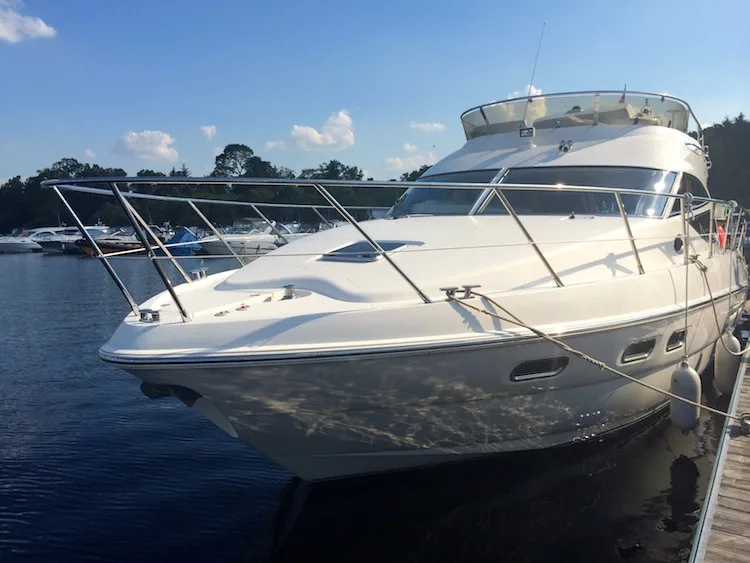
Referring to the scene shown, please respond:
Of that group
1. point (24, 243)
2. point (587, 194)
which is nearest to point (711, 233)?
point (587, 194)

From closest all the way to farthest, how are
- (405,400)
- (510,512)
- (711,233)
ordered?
1. (405,400)
2. (510,512)
3. (711,233)

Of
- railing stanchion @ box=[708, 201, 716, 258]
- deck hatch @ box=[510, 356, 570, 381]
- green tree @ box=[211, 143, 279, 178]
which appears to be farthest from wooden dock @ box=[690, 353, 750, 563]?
green tree @ box=[211, 143, 279, 178]

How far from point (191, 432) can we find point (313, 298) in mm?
2885

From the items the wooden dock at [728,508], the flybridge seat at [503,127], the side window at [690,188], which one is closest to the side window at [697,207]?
the side window at [690,188]

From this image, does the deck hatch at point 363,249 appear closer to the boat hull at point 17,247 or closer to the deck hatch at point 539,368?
the deck hatch at point 539,368

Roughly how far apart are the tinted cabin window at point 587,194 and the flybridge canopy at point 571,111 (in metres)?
1.08

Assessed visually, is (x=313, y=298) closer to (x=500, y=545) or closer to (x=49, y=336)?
(x=500, y=545)

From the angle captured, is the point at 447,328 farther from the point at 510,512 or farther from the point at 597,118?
the point at 597,118

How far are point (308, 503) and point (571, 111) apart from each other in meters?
5.33

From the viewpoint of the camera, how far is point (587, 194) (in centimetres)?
549

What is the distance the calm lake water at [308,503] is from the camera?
390cm

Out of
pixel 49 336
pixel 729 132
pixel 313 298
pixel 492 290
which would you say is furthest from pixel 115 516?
pixel 729 132

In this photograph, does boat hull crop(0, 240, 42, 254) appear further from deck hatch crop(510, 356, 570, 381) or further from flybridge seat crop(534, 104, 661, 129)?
deck hatch crop(510, 356, 570, 381)

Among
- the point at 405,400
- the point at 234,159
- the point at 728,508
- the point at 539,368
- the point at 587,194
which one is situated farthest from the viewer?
the point at 234,159
